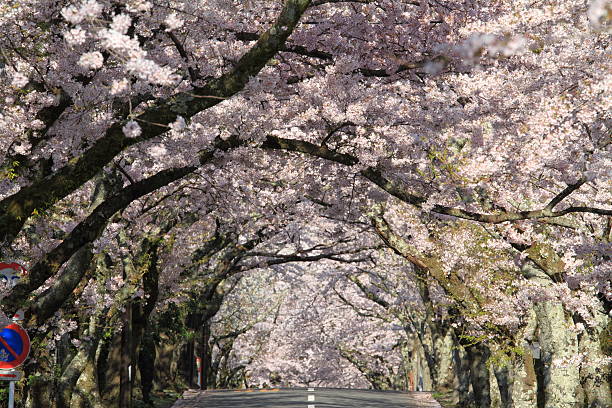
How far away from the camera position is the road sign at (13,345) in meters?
11.8

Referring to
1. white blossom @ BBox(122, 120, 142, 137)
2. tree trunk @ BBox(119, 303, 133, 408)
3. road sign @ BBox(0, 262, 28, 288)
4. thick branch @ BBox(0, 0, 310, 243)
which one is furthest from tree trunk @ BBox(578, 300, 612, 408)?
white blossom @ BBox(122, 120, 142, 137)

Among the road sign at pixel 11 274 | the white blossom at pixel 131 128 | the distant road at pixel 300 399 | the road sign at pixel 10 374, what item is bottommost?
the road sign at pixel 10 374

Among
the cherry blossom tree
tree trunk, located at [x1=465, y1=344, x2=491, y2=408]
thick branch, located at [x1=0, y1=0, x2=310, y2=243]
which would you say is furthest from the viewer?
tree trunk, located at [x1=465, y1=344, x2=491, y2=408]

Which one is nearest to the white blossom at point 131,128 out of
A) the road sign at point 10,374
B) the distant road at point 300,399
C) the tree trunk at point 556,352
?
the road sign at point 10,374

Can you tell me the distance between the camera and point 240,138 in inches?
529

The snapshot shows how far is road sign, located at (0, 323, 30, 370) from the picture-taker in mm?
11794

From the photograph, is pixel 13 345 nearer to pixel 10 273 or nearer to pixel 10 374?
pixel 10 374

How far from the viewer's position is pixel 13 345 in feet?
39.1

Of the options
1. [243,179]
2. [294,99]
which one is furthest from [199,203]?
[294,99]

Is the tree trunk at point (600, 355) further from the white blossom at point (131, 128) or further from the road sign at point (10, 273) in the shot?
the white blossom at point (131, 128)

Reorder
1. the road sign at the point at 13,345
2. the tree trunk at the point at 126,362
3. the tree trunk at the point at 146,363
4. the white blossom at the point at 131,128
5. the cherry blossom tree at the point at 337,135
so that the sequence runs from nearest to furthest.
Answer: the white blossom at the point at 131,128
the cherry blossom tree at the point at 337,135
the road sign at the point at 13,345
the tree trunk at the point at 126,362
the tree trunk at the point at 146,363

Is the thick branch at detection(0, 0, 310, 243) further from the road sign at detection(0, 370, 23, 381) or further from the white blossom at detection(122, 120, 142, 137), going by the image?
the road sign at detection(0, 370, 23, 381)

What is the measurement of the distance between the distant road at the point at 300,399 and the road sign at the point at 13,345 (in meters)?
14.6

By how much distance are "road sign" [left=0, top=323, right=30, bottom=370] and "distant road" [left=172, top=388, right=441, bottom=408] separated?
14636mm
